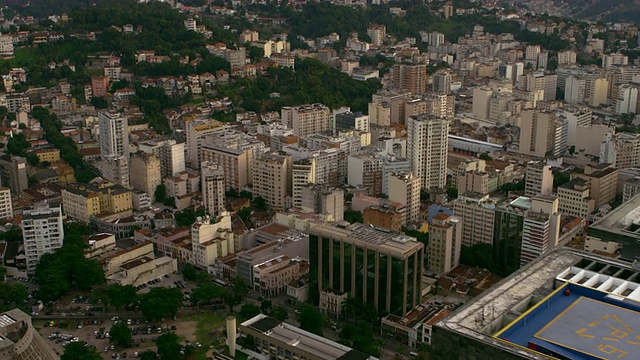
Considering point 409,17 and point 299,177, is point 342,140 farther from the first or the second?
point 409,17

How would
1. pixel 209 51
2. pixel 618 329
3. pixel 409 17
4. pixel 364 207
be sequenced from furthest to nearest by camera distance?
1. pixel 409 17
2. pixel 209 51
3. pixel 364 207
4. pixel 618 329

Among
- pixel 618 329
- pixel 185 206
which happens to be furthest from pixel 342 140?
pixel 618 329

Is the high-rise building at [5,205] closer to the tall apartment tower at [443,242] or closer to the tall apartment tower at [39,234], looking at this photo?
the tall apartment tower at [39,234]

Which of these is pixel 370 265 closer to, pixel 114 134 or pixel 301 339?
pixel 301 339

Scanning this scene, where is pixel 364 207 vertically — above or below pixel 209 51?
below

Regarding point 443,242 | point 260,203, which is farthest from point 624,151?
point 260,203

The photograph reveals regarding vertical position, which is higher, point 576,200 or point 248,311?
point 576,200
